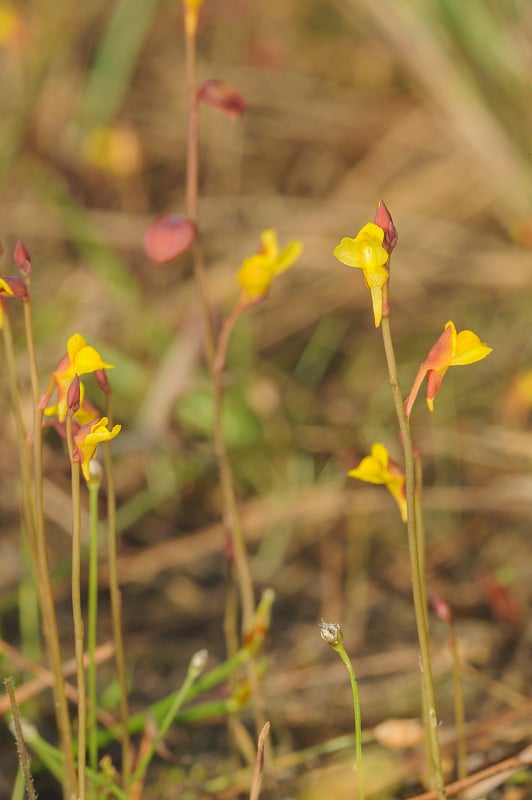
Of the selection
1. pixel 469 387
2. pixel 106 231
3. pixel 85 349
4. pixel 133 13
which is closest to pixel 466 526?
pixel 469 387

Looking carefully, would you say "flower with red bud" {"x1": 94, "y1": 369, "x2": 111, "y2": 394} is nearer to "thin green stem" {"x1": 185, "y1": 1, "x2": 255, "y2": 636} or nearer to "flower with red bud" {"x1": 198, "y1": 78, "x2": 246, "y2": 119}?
"thin green stem" {"x1": 185, "y1": 1, "x2": 255, "y2": 636}

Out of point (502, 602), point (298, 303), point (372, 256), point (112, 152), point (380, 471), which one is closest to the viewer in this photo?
point (372, 256)

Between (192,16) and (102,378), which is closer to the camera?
(102,378)

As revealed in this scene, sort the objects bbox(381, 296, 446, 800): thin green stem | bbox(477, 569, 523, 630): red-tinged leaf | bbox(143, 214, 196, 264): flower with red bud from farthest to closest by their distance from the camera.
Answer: bbox(477, 569, 523, 630): red-tinged leaf
bbox(143, 214, 196, 264): flower with red bud
bbox(381, 296, 446, 800): thin green stem

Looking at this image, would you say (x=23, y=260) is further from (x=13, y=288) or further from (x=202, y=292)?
(x=202, y=292)

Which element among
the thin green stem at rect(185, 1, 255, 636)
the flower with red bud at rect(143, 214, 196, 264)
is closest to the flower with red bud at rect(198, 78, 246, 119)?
the thin green stem at rect(185, 1, 255, 636)

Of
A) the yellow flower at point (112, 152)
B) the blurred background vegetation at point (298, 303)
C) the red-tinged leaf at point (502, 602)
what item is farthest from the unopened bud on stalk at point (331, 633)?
the yellow flower at point (112, 152)

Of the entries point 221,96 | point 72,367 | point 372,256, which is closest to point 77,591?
point 72,367
